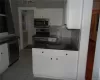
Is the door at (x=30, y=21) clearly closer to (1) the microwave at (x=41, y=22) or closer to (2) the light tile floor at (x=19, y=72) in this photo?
(1) the microwave at (x=41, y=22)

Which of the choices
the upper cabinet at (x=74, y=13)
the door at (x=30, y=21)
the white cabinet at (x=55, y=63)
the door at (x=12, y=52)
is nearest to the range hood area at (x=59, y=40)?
the white cabinet at (x=55, y=63)

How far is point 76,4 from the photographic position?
6.49ft

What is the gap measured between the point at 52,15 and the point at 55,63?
2.01 m

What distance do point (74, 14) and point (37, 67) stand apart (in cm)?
152

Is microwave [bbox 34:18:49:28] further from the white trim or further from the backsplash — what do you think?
the white trim

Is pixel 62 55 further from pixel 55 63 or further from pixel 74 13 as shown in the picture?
pixel 74 13

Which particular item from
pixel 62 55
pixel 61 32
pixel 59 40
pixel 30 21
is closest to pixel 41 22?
pixel 61 32

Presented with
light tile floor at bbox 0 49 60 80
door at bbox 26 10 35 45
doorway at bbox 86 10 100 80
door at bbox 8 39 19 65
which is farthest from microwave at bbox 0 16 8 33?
door at bbox 26 10 35 45

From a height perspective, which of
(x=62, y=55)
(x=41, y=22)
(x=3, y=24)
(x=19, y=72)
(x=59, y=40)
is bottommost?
(x=19, y=72)

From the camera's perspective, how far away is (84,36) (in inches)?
82.1

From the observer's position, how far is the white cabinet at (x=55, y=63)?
7.52 ft

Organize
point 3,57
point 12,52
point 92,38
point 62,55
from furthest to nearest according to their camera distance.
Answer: point 12,52
point 3,57
point 92,38
point 62,55

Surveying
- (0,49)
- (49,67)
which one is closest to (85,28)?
(49,67)

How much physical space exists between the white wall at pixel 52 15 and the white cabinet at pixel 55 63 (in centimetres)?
165
